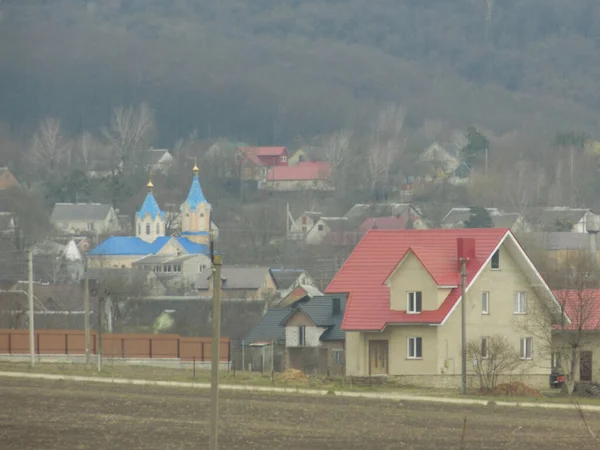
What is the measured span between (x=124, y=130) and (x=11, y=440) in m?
114

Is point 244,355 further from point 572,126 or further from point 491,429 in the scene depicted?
point 572,126

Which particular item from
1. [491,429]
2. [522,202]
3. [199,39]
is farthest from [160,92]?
[491,429]

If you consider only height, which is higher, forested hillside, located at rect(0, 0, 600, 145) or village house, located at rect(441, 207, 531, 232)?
forested hillside, located at rect(0, 0, 600, 145)

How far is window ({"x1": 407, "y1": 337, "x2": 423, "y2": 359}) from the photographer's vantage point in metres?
29.2

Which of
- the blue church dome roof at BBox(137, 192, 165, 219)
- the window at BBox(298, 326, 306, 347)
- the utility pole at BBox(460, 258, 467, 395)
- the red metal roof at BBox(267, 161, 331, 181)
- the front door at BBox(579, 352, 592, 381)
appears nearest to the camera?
the utility pole at BBox(460, 258, 467, 395)

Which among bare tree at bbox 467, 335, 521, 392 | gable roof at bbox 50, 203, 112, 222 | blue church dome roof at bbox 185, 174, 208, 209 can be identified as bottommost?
bare tree at bbox 467, 335, 521, 392

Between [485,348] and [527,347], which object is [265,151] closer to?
[527,347]

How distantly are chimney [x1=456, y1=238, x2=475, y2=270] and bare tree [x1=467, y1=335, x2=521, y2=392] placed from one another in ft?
4.03

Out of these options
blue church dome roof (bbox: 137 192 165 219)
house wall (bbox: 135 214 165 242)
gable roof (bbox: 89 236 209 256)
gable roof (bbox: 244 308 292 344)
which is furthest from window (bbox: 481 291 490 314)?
blue church dome roof (bbox: 137 192 165 219)

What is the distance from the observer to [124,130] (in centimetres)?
13088

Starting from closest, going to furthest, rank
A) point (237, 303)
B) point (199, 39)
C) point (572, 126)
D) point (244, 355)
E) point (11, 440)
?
point (11, 440), point (244, 355), point (237, 303), point (572, 126), point (199, 39)

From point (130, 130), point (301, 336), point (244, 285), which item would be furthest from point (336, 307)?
point (130, 130)

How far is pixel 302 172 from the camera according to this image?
398 feet

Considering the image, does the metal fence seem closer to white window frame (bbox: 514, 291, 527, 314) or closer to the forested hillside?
white window frame (bbox: 514, 291, 527, 314)
